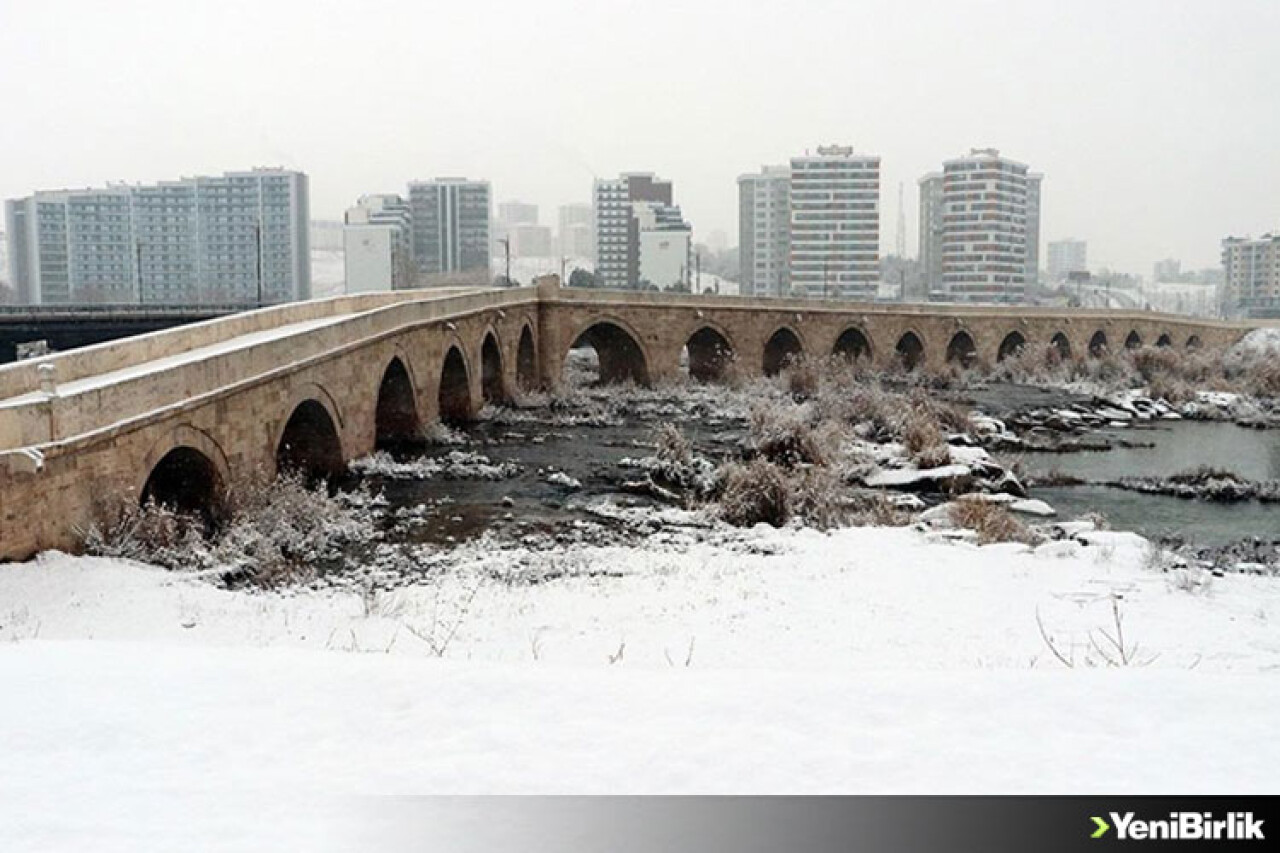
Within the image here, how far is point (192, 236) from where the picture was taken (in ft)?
278

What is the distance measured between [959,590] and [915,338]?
108 ft

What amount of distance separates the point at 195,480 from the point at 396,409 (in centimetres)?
851

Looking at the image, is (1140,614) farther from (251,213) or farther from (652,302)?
(251,213)

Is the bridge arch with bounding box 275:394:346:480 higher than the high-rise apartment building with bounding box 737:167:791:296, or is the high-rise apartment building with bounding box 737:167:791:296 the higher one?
the high-rise apartment building with bounding box 737:167:791:296

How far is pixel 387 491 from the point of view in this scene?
16500 millimetres

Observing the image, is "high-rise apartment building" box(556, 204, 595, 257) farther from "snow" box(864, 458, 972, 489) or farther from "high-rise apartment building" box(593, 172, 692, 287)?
"snow" box(864, 458, 972, 489)

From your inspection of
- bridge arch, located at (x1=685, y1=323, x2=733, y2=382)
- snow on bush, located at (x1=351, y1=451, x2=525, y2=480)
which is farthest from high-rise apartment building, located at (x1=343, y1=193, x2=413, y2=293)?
snow on bush, located at (x1=351, y1=451, x2=525, y2=480)

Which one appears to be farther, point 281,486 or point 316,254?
point 316,254

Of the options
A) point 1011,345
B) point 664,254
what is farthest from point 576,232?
point 1011,345

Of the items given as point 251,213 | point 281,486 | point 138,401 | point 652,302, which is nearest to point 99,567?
point 138,401

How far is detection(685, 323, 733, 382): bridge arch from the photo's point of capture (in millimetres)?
35219

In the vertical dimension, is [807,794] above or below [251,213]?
below

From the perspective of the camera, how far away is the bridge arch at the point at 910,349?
4147 cm

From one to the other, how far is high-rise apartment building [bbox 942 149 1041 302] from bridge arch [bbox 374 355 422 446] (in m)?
75.3
